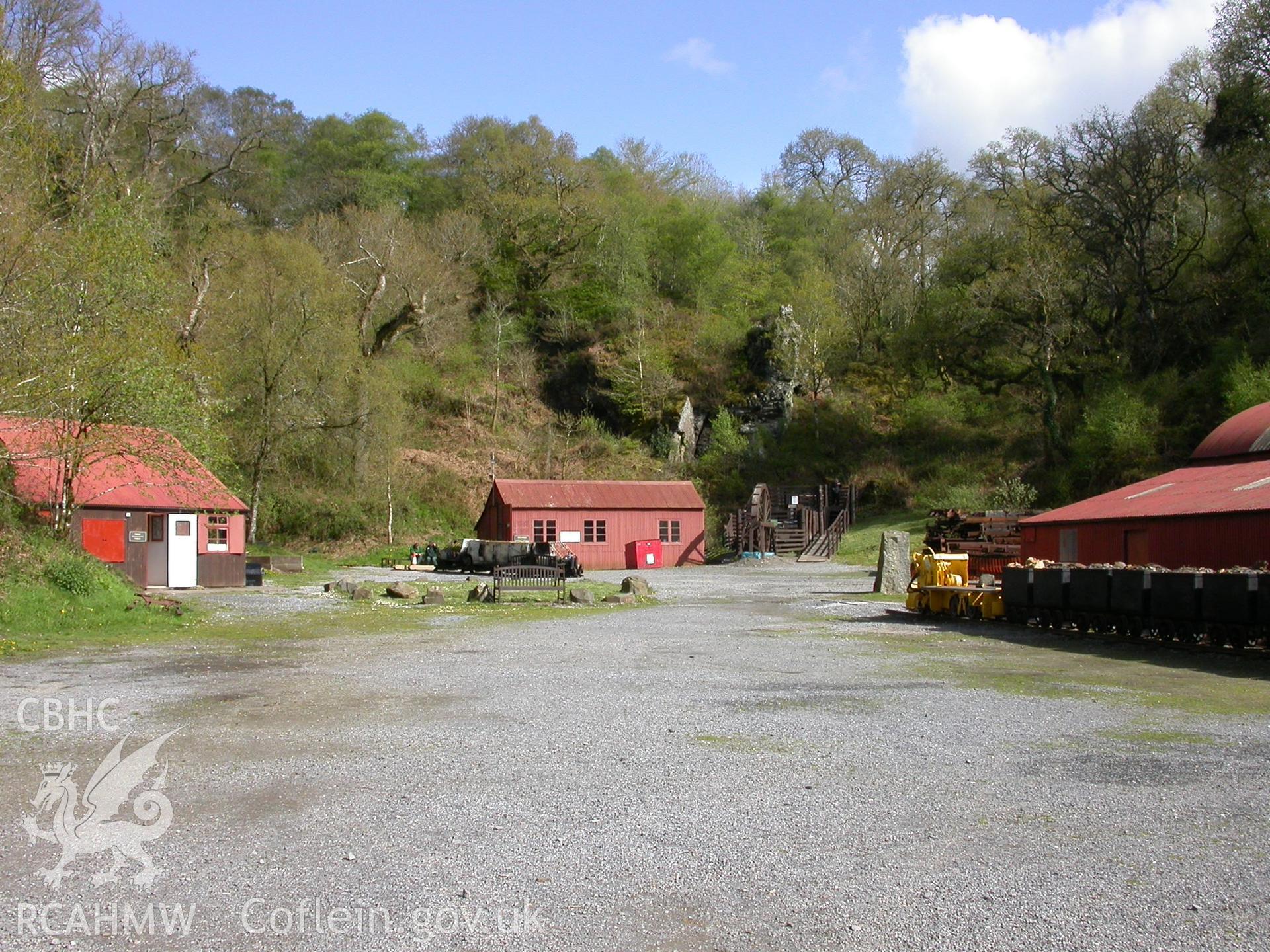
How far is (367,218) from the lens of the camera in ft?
191

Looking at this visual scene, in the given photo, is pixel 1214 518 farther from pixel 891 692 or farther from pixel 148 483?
pixel 148 483

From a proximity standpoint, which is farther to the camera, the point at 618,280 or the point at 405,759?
the point at 618,280

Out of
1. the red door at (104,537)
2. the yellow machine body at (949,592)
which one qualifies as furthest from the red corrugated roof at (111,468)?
the yellow machine body at (949,592)

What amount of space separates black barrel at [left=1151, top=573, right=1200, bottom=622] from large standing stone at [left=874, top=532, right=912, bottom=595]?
38.2 feet

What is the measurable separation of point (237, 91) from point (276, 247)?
36400mm

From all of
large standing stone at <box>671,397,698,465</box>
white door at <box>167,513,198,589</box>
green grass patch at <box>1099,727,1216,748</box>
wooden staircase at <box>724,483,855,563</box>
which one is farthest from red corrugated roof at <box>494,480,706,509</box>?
green grass patch at <box>1099,727,1216,748</box>

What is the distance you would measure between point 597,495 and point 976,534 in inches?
772

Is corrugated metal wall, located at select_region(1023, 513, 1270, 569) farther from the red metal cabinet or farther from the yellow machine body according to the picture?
the red metal cabinet

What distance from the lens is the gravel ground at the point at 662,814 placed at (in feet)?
15.8

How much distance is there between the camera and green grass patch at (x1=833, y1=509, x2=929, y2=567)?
43469mm

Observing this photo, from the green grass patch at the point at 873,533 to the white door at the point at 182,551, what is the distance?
2534 centimetres

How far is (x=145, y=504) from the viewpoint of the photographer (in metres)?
27.2

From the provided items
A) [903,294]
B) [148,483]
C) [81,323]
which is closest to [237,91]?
[903,294]

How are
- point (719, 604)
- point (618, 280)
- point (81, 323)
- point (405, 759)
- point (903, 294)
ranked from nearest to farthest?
point (405, 759), point (81, 323), point (719, 604), point (903, 294), point (618, 280)
